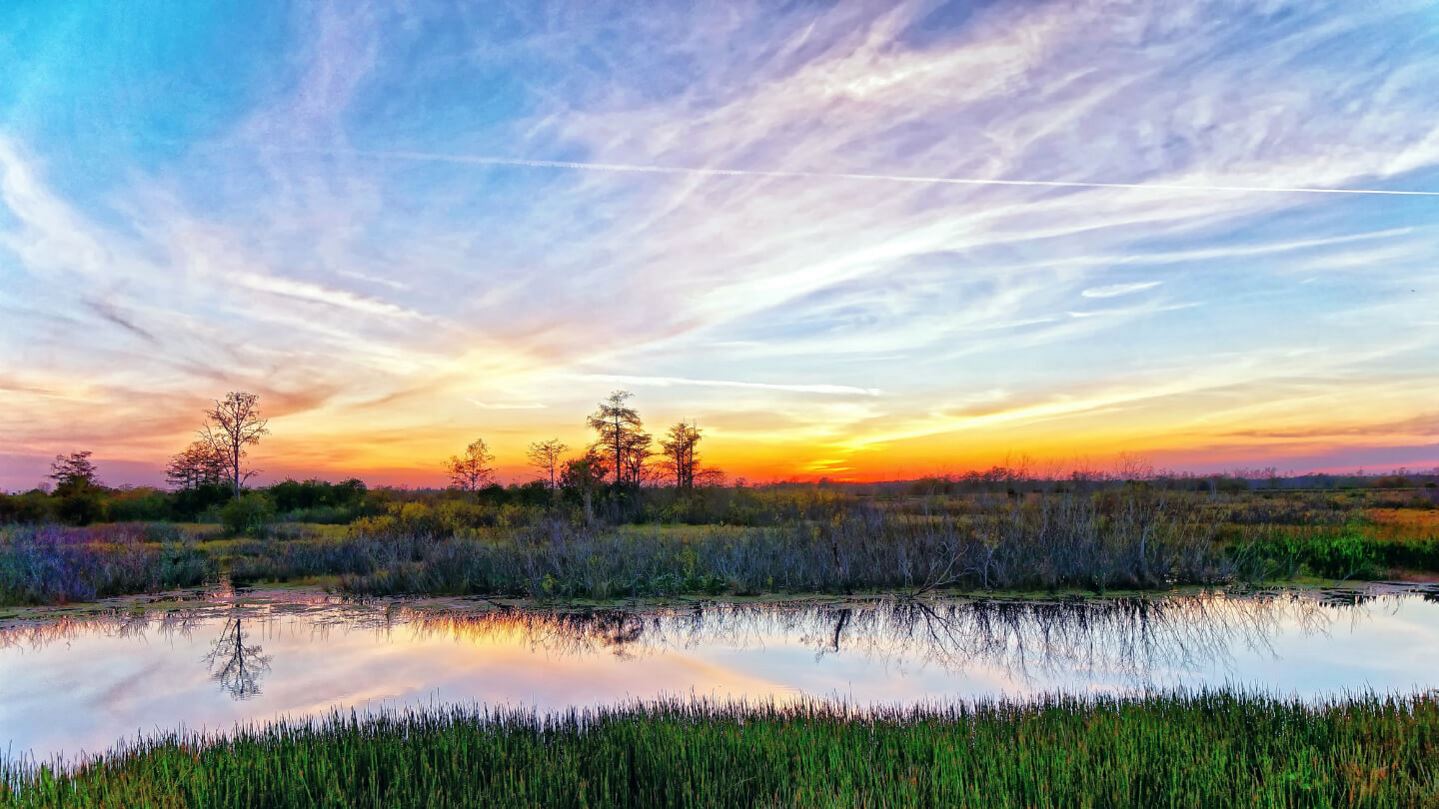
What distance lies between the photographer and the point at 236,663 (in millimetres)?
12273

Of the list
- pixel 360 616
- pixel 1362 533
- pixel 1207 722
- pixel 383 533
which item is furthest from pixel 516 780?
pixel 1362 533

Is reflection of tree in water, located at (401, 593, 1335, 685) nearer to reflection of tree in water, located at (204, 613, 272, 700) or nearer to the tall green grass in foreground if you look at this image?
reflection of tree in water, located at (204, 613, 272, 700)

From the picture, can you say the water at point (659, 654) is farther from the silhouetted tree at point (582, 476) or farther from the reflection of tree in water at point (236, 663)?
the silhouetted tree at point (582, 476)

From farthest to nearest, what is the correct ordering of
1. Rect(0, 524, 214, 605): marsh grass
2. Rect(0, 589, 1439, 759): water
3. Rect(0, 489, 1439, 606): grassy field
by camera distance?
Rect(0, 489, 1439, 606): grassy field, Rect(0, 524, 214, 605): marsh grass, Rect(0, 589, 1439, 759): water


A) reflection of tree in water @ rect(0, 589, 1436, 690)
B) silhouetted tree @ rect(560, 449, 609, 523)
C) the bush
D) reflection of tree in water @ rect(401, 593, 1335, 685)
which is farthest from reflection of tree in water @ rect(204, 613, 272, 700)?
silhouetted tree @ rect(560, 449, 609, 523)

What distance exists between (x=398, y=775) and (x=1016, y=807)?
4.12m

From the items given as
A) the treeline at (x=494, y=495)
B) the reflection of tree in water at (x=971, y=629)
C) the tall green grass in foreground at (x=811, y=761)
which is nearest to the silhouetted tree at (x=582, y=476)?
the treeline at (x=494, y=495)

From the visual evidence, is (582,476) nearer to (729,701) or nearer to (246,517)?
(246,517)

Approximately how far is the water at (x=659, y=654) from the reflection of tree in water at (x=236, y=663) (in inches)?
1.9

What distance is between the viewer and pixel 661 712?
8.07 m

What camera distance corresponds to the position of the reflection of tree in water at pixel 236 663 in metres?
11.0

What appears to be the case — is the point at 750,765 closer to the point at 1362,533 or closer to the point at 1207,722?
the point at 1207,722

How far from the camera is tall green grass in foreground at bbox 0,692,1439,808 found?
5.85 m

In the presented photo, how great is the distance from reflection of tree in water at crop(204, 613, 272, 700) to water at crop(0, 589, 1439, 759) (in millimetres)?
48
